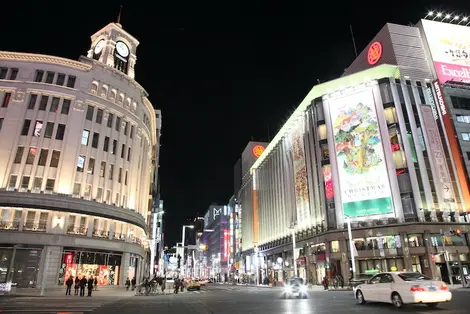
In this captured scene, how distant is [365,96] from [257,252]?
54.0 meters

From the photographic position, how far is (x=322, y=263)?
55031 millimetres

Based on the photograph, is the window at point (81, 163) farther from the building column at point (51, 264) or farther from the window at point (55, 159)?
the building column at point (51, 264)

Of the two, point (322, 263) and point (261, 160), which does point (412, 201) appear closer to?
point (322, 263)

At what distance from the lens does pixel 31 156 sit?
42438mm

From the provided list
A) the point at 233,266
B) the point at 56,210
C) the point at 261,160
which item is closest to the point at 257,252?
the point at 261,160

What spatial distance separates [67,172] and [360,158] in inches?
1737

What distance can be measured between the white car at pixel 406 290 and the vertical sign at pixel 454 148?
43122 mm

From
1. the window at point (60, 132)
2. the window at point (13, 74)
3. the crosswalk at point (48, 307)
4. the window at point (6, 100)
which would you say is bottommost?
the crosswalk at point (48, 307)

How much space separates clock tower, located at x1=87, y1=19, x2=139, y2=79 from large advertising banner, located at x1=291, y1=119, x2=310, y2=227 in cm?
3596

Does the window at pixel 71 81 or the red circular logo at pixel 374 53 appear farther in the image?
the red circular logo at pixel 374 53

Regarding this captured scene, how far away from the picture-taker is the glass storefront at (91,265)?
40.3 metres

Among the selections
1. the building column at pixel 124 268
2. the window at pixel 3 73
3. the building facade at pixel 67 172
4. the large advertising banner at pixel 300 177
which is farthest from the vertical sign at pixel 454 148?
the window at pixel 3 73

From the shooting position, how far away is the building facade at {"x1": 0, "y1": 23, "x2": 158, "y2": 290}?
38.7m

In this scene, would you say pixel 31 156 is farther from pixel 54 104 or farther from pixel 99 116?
pixel 99 116
